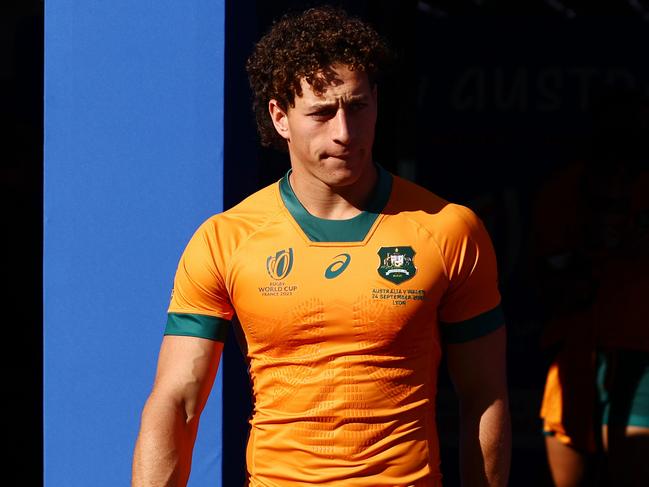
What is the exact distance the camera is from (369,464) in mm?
2385

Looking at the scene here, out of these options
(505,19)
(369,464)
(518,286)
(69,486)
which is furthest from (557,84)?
(369,464)

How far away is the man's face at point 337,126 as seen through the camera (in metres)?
2.45

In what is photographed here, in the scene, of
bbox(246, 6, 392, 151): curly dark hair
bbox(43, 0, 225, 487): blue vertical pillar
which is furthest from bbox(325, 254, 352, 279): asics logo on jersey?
bbox(43, 0, 225, 487): blue vertical pillar

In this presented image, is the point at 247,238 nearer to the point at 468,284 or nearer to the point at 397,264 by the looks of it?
the point at 397,264

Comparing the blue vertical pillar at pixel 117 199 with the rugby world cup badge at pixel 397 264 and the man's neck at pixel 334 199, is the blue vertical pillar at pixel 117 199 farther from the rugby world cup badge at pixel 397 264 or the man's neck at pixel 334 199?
the rugby world cup badge at pixel 397 264

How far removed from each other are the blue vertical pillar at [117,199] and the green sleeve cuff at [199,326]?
801 mm

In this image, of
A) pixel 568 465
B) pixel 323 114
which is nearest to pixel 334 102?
pixel 323 114

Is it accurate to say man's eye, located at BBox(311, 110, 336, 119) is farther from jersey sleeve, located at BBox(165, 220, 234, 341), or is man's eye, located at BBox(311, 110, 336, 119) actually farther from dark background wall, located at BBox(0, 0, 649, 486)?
dark background wall, located at BBox(0, 0, 649, 486)

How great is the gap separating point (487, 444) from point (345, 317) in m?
0.44

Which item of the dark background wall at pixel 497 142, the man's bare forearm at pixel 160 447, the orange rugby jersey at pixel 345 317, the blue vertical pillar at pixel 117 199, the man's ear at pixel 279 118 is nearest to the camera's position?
the orange rugby jersey at pixel 345 317

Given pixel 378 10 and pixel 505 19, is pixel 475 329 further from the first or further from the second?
pixel 505 19

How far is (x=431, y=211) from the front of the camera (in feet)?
8.34

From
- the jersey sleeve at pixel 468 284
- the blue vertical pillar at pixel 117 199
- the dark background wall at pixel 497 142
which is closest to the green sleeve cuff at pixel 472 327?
the jersey sleeve at pixel 468 284
